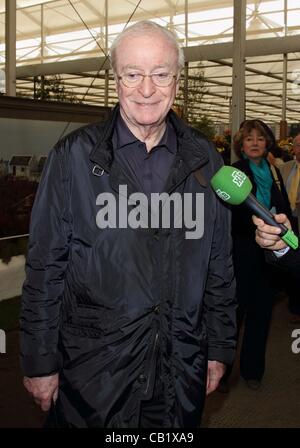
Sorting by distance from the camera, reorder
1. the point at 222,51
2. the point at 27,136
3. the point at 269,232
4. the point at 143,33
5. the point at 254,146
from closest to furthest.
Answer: the point at 269,232, the point at 143,33, the point at 254,146, the point at 27,136, the point at 222,51

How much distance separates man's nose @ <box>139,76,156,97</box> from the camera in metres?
1.71

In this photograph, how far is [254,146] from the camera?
3.77m

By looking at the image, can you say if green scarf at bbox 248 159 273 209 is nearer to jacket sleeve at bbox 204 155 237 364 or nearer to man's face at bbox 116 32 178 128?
jacket sleeve at bbox 204 155 237 364

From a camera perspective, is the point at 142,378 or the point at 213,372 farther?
the point at 213,372

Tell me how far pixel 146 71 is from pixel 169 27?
5.70 meters

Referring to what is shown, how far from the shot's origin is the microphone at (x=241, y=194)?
1584mm

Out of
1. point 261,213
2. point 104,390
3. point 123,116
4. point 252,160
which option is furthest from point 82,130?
point 252,160

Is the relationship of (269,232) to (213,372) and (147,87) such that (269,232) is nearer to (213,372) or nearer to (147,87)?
(147,87)

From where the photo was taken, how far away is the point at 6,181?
402cm

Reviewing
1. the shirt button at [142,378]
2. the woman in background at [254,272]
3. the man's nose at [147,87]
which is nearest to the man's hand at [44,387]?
the shirt button at [142,378]

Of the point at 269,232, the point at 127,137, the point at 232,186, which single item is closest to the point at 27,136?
the point at 127,137

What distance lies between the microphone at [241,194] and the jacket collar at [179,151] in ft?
0.36
